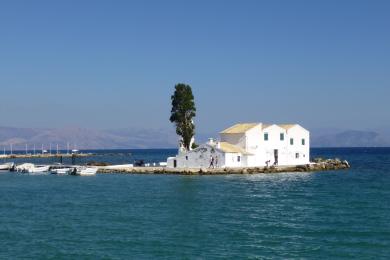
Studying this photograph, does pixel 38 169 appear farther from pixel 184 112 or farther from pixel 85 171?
pixel 184 112

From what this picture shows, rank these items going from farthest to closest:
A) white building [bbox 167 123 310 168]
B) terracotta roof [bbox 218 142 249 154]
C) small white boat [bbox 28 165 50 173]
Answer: small white boat [bbox 28 165 50 173] → white building [bbox 167 123 310 168] → terracotta roof [bbox 218 142 249 154]

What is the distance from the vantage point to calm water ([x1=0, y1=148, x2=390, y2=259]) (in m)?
27.6

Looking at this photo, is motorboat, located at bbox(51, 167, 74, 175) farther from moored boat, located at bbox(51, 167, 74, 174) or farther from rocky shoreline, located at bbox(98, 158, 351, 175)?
rocky shoreline, located at bbox(98, 158, 351, 175)

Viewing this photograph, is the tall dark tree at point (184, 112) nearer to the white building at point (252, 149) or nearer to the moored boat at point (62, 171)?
the white building at point (252, 149)

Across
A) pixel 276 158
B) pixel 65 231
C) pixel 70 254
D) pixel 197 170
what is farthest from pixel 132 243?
pixel 276 158

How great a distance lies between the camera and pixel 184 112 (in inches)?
3354

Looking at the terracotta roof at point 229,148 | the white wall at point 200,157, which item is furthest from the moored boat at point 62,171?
the terracotta roof at point 229,148

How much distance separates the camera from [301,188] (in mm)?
57500

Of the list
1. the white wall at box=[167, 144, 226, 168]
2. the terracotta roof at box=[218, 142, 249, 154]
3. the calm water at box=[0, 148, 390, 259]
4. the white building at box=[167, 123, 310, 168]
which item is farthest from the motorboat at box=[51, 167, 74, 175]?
the calm water at box=[0, 148, 390, 259]

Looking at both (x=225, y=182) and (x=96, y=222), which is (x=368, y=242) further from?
(x=225, y=182)

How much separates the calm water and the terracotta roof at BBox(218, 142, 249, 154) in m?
15.9

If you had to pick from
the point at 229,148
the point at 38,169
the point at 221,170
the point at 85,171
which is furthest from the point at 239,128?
the point at 38,169

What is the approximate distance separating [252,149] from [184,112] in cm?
1158

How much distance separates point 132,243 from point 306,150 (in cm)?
6040
